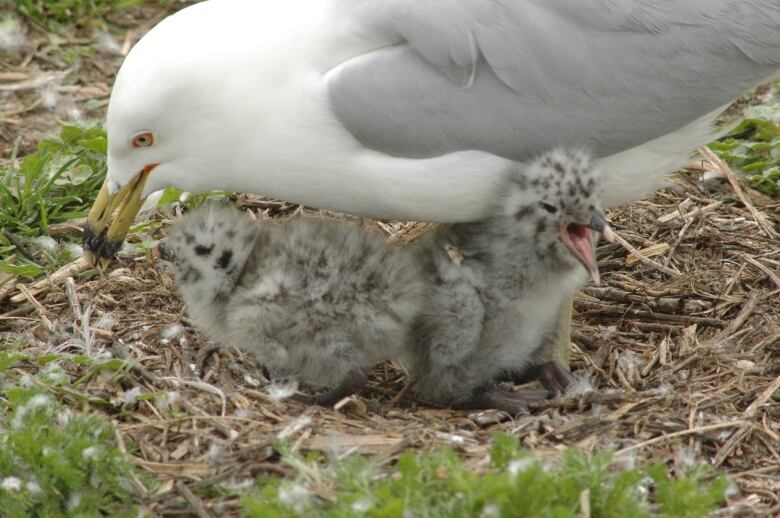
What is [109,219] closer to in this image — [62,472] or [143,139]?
[143,139]

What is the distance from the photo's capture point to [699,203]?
6289mm

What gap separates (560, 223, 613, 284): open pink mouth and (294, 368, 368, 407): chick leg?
0.92 meters

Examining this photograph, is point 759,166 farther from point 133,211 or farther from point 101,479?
point 101,479

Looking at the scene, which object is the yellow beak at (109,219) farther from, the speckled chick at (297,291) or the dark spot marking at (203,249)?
the dark spot marking at (203,249)

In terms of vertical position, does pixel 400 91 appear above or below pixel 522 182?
above

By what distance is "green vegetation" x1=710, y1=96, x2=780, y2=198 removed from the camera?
6379 millimetres

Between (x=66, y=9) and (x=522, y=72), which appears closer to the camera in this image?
(x=522, y=72)

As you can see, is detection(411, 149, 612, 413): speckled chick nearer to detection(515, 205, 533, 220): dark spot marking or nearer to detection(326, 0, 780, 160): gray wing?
detection(515, 205, 533, 220): dark spot marking

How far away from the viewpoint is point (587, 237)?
4.56m

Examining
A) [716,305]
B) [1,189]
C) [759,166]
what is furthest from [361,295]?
[759,166]

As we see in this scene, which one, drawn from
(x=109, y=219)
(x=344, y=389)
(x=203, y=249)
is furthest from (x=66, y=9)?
(x=344, y=389)

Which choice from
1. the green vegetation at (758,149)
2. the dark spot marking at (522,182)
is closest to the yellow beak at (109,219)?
the dark spot marking at (522,182)

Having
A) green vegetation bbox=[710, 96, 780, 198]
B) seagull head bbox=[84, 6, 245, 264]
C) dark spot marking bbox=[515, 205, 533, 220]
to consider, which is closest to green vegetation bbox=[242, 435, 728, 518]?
dark spot marking bbox=[515, 205, 533, 220]

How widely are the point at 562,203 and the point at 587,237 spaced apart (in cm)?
19
